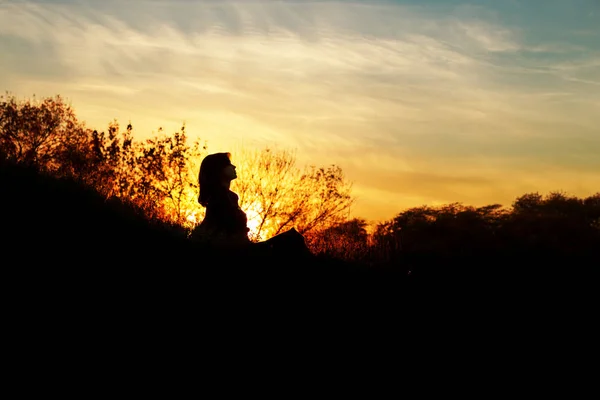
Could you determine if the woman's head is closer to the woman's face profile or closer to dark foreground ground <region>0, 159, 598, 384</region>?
the woman's face profile

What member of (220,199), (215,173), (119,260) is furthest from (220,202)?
(119,260)

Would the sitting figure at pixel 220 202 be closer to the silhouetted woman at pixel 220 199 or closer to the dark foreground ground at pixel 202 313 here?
the silhouetted woman at pixel 220 199

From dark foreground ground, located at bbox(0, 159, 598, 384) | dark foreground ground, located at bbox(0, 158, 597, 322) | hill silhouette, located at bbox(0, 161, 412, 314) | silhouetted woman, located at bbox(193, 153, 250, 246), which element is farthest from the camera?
silhouetted woman, located at bbox(193, 153, 250, 246)

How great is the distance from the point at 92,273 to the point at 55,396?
4069 mm

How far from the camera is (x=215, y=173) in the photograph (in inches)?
810

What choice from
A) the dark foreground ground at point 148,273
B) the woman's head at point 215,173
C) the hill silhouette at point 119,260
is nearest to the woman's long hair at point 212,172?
the woman's head at point 215,173

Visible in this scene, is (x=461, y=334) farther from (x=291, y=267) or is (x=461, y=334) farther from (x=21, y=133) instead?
(x=21, y=133)

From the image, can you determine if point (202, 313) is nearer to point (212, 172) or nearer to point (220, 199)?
point (220, 199)

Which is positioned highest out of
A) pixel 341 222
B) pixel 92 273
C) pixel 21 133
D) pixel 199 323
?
pixel 21 133

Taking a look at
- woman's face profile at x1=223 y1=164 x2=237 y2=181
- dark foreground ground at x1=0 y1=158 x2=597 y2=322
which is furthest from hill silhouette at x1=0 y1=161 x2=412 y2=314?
woman's face profile at x1=223 y1=164 x2=237 y2=181

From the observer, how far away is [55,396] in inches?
389

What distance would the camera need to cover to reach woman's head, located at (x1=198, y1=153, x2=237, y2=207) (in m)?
20.5

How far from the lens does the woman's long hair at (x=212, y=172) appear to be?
2050 cm

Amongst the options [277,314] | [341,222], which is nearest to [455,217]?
[341,222]
